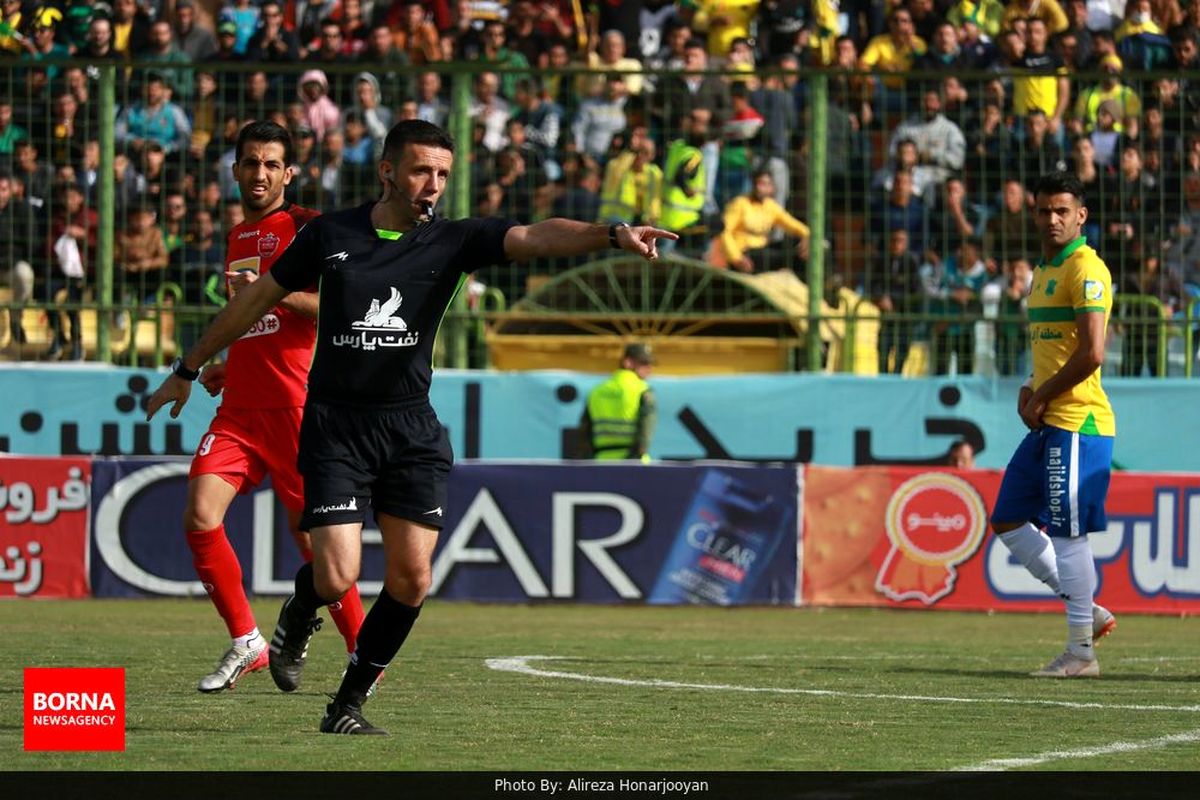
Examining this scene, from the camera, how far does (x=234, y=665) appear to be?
8.59 metres

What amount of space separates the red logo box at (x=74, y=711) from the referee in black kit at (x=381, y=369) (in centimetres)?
77

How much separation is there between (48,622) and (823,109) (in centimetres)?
780

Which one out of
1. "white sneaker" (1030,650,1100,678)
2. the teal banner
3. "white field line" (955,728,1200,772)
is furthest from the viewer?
the teal banner

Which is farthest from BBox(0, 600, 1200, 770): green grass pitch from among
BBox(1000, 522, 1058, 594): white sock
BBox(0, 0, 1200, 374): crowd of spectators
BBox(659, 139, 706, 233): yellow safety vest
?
BBox(659, 139, 706, 233): yellow safety vest

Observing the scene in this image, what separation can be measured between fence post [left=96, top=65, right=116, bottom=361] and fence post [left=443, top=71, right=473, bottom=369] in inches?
110

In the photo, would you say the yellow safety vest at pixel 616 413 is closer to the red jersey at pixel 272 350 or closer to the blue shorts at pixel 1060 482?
the blue shorts at pixel 1060 482

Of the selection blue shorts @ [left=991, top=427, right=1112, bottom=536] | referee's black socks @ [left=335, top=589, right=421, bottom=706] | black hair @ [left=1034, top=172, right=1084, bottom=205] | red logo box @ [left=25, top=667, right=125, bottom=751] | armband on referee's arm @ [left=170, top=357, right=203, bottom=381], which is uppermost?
black hair @ [left=1034, top=172, right=1084, bottom=205]

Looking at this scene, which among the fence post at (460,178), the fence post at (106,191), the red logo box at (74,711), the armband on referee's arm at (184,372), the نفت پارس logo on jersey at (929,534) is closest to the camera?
the red logo box at (74,711)

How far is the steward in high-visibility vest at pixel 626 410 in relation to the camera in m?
16.2

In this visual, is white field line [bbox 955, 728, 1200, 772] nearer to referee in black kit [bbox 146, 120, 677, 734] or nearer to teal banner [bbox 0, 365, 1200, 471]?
referee in black kit [bbox 146, 120, 677, 734]

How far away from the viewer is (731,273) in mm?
17078

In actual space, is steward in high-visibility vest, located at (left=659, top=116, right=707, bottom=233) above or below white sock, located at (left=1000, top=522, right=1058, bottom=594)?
above

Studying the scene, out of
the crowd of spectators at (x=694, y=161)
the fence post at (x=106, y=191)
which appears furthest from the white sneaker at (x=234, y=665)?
the fence post at (x=106, y=191)

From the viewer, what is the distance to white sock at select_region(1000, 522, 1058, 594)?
10430mm
